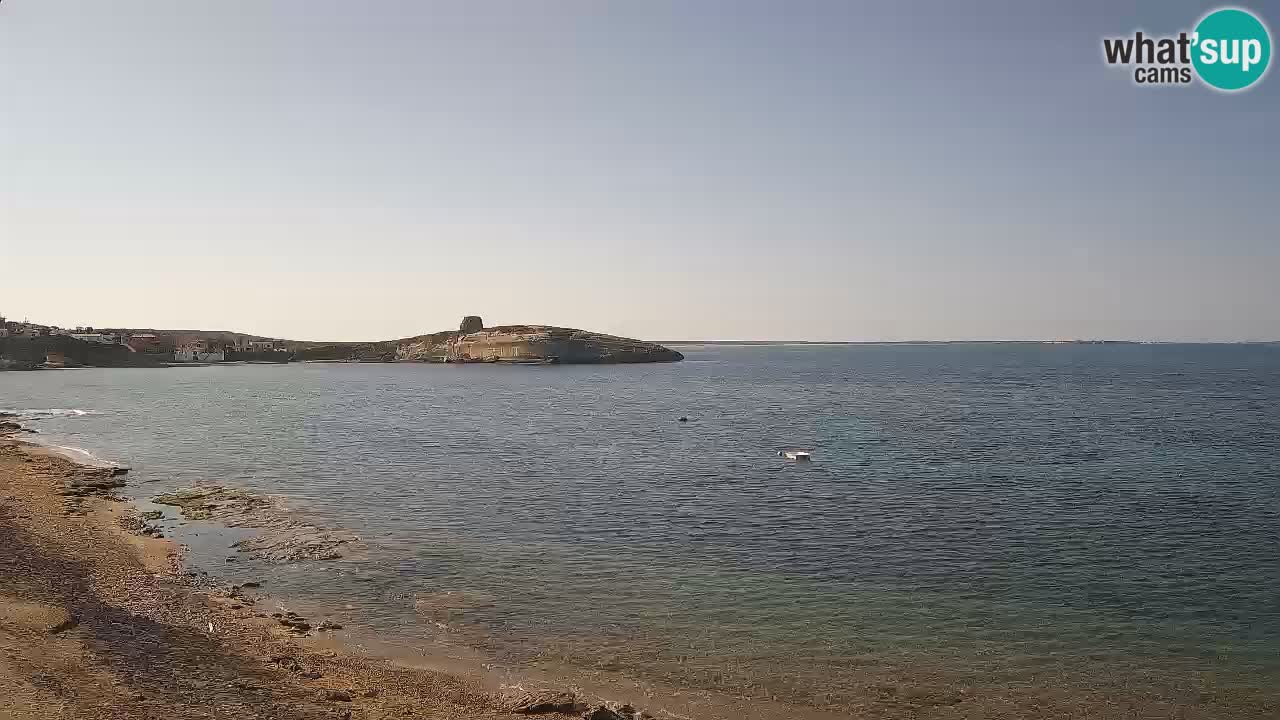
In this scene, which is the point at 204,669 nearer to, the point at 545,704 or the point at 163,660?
the point at 163,660

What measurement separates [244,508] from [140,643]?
2102cm

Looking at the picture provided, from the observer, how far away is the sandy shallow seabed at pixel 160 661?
14867mm

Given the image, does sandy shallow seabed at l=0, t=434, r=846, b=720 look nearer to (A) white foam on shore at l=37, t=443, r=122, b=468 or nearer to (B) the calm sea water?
(B) the calm sea water

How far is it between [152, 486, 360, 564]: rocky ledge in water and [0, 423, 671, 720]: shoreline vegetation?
356cm

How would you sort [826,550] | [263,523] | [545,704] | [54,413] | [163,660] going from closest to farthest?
1. [545,704]
2. [163,660]
3. [826,550]
4. [263,523]
5. [54,413]

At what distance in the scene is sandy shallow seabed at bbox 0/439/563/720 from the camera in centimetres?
1487

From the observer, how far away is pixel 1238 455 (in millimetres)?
53969

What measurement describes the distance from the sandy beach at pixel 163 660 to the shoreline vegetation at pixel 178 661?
3 centimetres

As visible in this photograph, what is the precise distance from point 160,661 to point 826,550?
72.3ft

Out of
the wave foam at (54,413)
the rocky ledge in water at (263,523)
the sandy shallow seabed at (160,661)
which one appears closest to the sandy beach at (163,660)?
the sandy shallow seabed at (160,661)

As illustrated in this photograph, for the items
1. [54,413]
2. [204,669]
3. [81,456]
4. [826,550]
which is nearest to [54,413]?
[54,413]

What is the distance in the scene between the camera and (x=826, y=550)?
98.9ft

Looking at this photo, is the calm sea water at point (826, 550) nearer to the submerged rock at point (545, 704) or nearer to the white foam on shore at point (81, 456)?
the white foam on shore at point (81, 456)

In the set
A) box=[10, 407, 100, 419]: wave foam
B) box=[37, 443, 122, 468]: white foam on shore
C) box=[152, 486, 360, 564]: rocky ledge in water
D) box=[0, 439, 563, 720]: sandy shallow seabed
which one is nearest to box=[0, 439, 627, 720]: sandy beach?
box=[0, 439, 563, 720]: sandy shallow seabed
